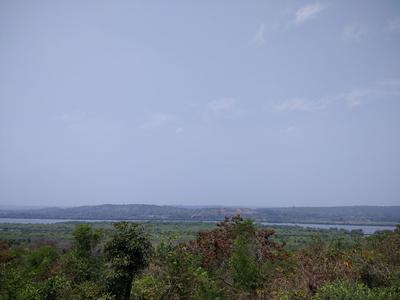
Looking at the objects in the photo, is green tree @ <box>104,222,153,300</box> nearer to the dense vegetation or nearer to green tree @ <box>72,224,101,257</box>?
the dense vegetation

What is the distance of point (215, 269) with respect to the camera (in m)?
25.6

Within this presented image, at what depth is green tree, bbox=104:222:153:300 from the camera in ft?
70.1

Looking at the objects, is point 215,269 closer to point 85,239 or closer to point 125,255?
point 125,255

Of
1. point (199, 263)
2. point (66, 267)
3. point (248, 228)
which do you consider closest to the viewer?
point (199, 263)

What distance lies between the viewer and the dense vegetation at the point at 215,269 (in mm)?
14383

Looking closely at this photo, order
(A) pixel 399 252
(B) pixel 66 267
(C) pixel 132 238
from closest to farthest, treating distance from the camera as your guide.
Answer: (A) pixel 399 252 → (C) pixel 132 238 → (B) pixel 66 267

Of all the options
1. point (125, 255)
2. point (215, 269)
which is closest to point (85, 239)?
point (125, 255)

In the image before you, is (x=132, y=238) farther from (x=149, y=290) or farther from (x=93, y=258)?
(x=93, y=258)

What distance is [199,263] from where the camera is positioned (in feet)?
83.4

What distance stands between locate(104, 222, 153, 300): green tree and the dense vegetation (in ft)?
0.20

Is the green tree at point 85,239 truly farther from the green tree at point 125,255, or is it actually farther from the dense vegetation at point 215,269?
the green tree at point 125,255

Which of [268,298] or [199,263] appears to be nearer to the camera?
[268,298]

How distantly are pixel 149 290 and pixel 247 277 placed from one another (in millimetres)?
6814

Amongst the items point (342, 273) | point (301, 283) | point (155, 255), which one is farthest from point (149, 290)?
point (342, 273)
